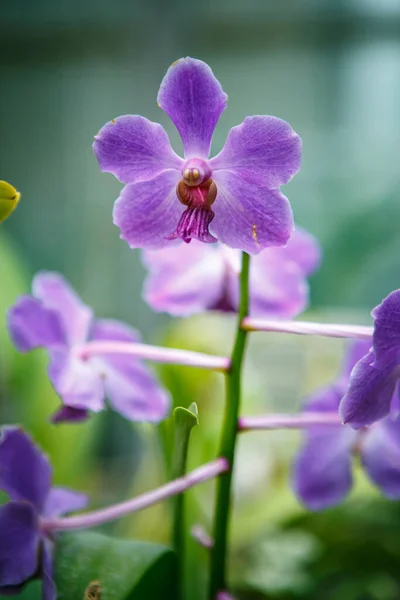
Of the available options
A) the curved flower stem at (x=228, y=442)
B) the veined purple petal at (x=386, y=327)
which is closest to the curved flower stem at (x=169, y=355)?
the curved flower stem at (x=228, y=442)

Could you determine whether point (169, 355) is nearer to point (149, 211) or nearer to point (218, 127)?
point (149, 211)

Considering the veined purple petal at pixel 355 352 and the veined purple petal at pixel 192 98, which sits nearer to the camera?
the veined purple petal at pixel 192 98

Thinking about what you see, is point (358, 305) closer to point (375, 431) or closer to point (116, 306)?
point (116, 306)

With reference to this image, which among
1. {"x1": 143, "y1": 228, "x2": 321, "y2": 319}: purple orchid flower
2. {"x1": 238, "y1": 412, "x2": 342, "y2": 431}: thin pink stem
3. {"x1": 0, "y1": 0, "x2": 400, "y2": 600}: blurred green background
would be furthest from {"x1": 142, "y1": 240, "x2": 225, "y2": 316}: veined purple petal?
{"x1": 0, "y1": 0, "x2": 400, "y2": 600}: blurred green background

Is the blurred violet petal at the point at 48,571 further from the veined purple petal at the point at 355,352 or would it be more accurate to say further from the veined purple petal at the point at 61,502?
the veined purple petal at the point at 355,352

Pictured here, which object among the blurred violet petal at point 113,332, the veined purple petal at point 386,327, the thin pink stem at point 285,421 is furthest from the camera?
the blurred violet petal at point 113,332

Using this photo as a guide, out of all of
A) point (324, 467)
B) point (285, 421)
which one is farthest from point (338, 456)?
point (285, 421)
